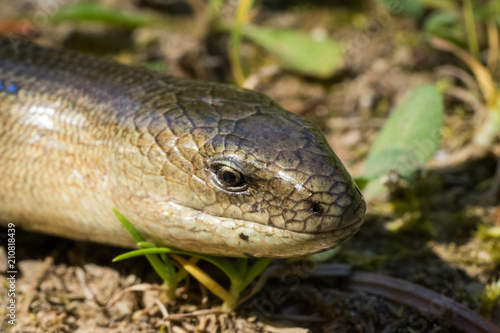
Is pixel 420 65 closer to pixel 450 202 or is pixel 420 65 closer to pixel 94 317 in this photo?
pixel 450 202

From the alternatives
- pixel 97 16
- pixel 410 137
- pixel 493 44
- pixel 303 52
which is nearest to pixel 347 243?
pixel 410 137

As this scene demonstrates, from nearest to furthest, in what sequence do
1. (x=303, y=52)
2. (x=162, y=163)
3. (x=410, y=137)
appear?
(x=162, y=163)
(x=410, y=137)
(x=303, y=52)

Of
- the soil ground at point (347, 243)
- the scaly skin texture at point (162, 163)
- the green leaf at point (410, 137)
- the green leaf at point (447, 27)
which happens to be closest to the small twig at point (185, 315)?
the soil ground at point (347, 243)

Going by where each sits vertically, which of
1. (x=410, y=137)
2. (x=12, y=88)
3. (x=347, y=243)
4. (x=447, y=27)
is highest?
(x=447, y=27)

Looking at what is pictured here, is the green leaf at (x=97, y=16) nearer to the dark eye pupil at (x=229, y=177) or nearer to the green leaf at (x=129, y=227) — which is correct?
the green leaf at (x=129, y=227)

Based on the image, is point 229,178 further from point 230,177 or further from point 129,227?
point 129,227

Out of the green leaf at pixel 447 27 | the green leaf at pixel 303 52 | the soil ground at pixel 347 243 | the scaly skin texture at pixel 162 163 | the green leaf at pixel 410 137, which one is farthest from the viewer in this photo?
the green leaf at pixel 303 52
